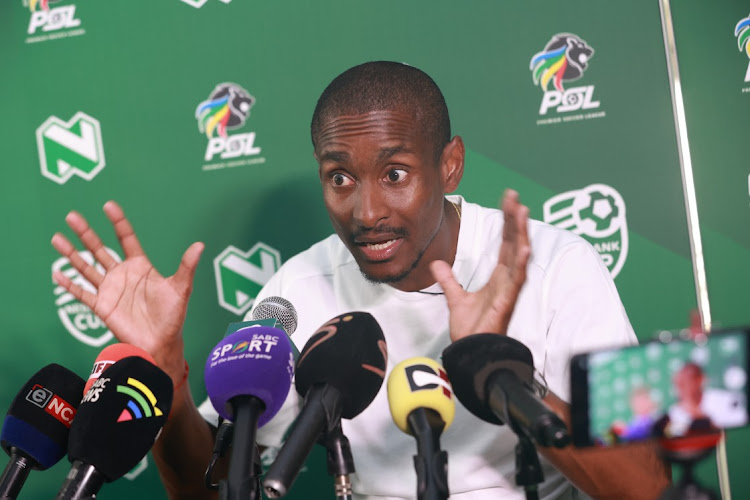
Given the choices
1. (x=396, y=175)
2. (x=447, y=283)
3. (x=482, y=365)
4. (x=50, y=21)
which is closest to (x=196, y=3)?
(x=50, y=21)

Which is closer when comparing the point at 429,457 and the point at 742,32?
the point at 429,457

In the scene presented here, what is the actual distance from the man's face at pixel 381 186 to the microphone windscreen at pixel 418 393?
31.6 inches

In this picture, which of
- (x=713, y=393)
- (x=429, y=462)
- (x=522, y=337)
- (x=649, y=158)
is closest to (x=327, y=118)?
(x=522, y=337)

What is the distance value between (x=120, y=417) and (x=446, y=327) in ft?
3.07

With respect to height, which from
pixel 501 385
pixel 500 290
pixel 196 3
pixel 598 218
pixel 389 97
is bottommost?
pixel 501 385

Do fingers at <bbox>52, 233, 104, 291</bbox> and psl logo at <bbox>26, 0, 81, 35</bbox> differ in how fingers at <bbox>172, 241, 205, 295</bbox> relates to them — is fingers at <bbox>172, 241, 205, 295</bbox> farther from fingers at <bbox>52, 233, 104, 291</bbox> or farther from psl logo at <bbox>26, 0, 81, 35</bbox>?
psl logo at <bbox>26, 0, 81, 35</bbox>

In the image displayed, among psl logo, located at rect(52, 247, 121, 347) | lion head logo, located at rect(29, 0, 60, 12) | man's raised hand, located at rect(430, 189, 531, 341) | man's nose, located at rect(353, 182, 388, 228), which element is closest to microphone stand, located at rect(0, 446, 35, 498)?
man's raised hand, located at rect(430, 189, 531, 341)

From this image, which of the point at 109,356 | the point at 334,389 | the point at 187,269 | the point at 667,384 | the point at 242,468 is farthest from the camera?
the point at 187,269

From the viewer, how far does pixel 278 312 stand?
1.60m

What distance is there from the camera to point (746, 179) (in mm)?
1954

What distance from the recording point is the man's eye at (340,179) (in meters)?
1.78

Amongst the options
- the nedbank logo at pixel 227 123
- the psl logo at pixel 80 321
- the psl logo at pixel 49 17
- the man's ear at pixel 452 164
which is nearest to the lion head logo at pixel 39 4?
the psl logo at pixel 49 17

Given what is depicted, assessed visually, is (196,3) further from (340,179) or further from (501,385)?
(501,385)

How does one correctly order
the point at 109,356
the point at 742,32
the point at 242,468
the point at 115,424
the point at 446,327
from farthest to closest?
the point at 742,32 → the point at 446,327 → the point at 109,356 → the point at 115,424 → the point at 242,468
